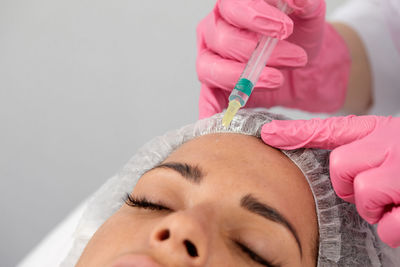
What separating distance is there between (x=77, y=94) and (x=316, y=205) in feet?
5.12

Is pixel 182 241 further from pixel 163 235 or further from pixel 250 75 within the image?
pixel 250 75

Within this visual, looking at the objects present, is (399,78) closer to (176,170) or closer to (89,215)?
(176,170)

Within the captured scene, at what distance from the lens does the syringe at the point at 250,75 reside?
1018mm

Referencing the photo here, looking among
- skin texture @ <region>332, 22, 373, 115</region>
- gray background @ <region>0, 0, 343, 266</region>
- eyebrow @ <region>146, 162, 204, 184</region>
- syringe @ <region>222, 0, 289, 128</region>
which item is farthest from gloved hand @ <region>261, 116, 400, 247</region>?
gray background @ <region>0, 0, 343, 266</region>

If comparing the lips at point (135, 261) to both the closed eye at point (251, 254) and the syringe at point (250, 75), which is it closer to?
the closed eye at point (251, 254)

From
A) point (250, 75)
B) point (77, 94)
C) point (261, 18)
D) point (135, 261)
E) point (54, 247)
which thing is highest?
point (261, 18)

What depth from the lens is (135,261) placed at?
0.79 metres

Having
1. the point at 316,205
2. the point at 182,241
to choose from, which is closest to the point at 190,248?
the point at 182,241

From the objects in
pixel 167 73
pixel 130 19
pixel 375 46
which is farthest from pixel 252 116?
pixel 130 19

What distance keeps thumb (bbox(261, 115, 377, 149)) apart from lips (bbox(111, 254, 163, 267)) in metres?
0.47

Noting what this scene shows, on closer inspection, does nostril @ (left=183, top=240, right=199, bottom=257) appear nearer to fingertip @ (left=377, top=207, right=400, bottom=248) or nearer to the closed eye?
the closed eye

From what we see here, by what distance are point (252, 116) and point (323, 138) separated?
210 mm

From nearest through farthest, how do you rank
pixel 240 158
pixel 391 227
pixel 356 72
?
pixel 391 227
pixel 240 158
pixel 356 72

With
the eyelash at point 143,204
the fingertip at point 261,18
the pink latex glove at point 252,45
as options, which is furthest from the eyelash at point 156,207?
the fingertip at point 261,18
